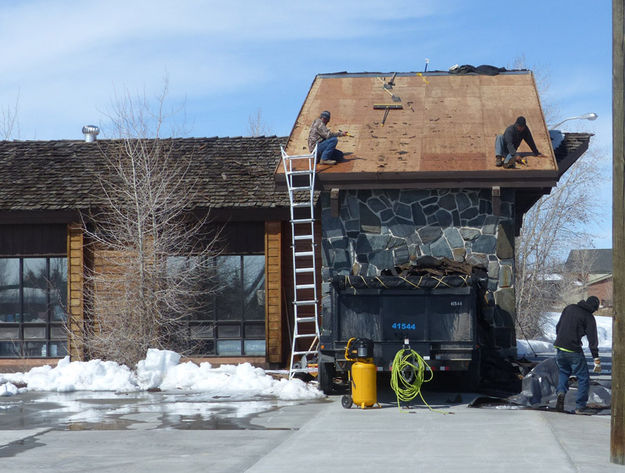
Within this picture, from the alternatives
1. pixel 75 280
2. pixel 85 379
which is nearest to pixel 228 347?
pixel 75 280

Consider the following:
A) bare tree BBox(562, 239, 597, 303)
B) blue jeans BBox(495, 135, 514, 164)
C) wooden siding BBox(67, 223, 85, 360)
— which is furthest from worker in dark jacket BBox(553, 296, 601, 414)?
bare tree BBox(562, 239, 597, 303)

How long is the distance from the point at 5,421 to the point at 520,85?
44.6ft

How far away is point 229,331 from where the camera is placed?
21.4 metres

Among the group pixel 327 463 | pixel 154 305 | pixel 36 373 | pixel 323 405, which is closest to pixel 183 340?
pixel 154 305

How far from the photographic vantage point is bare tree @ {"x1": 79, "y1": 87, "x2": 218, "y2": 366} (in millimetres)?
19703

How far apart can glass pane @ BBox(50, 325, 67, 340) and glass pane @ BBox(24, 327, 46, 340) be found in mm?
194

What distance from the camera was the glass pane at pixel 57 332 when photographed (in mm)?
21625

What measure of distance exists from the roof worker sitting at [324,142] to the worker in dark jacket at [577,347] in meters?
6.10

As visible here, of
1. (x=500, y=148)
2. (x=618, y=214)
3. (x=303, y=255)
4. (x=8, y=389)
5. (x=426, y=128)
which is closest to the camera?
(x=618, y=214)

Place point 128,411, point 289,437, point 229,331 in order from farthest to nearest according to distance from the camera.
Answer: point 229,331 → point 128,411 → point 289,437

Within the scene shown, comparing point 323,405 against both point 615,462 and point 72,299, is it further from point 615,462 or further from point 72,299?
point 72,299

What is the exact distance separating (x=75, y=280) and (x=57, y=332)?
1.38 m

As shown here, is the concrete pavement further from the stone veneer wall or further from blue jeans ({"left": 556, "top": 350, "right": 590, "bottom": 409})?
the stone veneer wall

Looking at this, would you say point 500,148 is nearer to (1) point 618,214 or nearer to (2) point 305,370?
(2) point 305,370
